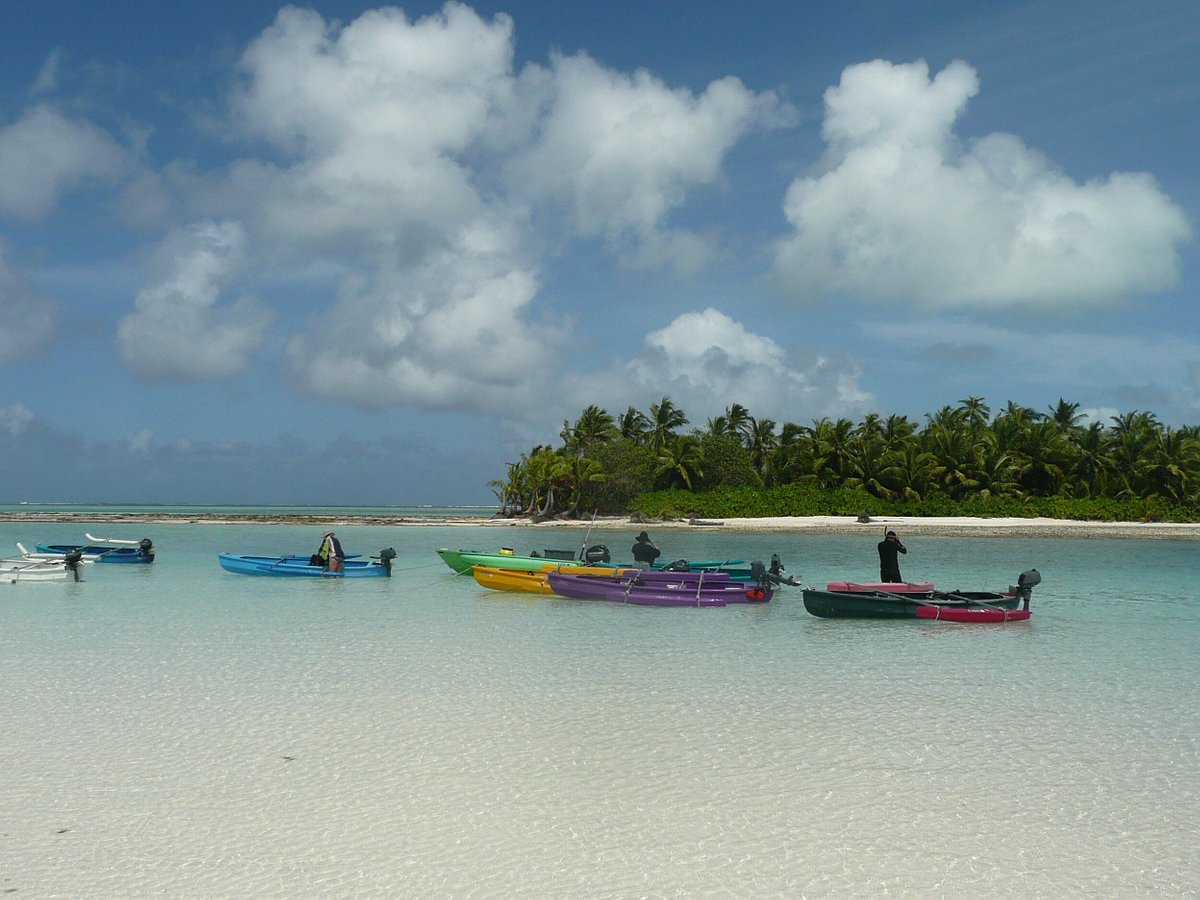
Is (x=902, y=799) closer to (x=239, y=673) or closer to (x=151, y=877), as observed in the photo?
(x=151, y=877)

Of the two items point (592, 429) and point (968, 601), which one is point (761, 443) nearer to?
point (592, 429)

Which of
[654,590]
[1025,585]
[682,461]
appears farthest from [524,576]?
[682,461]

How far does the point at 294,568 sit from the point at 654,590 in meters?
12.7

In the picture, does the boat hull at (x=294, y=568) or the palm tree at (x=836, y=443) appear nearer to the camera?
the boat hull at (x=294, y=568)

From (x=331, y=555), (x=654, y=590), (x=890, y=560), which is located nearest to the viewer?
(x=890, y=560)

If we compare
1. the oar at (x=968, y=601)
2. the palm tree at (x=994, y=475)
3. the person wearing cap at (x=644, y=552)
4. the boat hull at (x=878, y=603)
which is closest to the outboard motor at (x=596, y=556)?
the person wearing cap at (x=644, y=552)

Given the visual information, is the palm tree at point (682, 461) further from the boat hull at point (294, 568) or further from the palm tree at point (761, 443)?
the boat hull at point (294, 568)

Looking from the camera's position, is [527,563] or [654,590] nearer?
[654,590]

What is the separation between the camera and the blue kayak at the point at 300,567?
29.0 m

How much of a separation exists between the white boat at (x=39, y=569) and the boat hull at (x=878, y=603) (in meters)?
21.4

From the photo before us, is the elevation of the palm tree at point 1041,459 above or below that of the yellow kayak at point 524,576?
above

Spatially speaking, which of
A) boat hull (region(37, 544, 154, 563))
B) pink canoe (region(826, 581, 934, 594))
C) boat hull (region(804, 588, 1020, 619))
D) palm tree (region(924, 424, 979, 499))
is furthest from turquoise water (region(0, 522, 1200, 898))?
palm tree (region(924, 424, 979, 499))

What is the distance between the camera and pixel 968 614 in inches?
779

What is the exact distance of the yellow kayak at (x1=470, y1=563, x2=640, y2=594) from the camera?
80.5 feet
